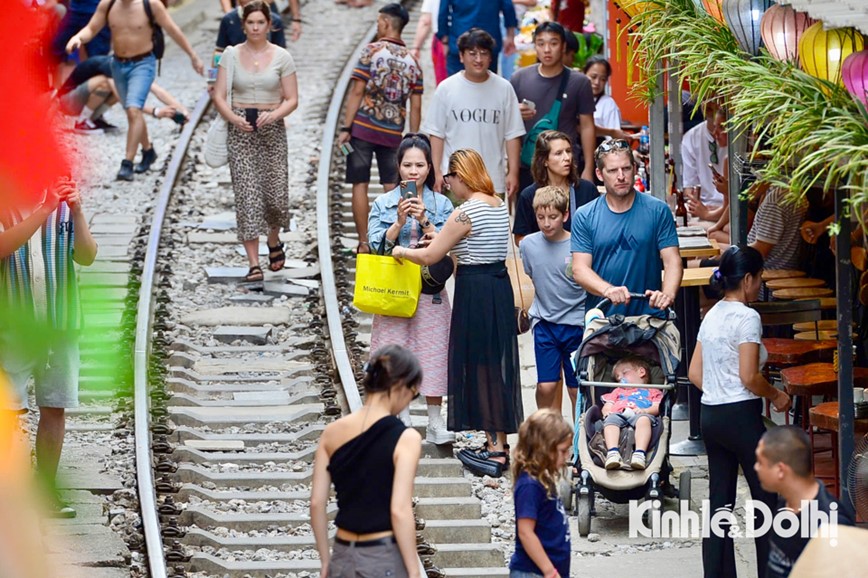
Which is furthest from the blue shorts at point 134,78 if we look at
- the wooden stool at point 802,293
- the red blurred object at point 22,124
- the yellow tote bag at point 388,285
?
the red blurred object at point 22,124

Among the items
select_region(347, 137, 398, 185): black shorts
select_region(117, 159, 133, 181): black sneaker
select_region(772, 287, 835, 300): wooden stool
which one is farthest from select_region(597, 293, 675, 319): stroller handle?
select_region(117, 159, 133, 181): black sneaker

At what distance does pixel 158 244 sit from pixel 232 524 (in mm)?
5347

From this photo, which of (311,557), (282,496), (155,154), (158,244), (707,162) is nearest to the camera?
(311,557)

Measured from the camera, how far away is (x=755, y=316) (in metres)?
7.24

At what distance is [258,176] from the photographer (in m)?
12.6

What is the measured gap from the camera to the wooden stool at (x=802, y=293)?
10258 millimetres

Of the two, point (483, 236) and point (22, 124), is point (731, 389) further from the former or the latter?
point (22, 124)

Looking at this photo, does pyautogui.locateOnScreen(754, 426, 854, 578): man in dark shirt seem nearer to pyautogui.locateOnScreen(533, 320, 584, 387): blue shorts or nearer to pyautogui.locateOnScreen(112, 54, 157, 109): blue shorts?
pyautogui.locateOnScreen(533, 320, 584, 387): blue shorts

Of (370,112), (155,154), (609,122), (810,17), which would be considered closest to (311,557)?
(810,17)

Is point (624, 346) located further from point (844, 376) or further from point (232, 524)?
point (232, 524)

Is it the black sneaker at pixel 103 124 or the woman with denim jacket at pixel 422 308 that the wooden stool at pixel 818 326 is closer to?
the woman with denim jacket at pixel 422 308

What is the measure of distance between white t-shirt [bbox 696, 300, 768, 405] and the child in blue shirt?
159 centimetres

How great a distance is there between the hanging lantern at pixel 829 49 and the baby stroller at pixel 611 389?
195 cm

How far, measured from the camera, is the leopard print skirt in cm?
1246
